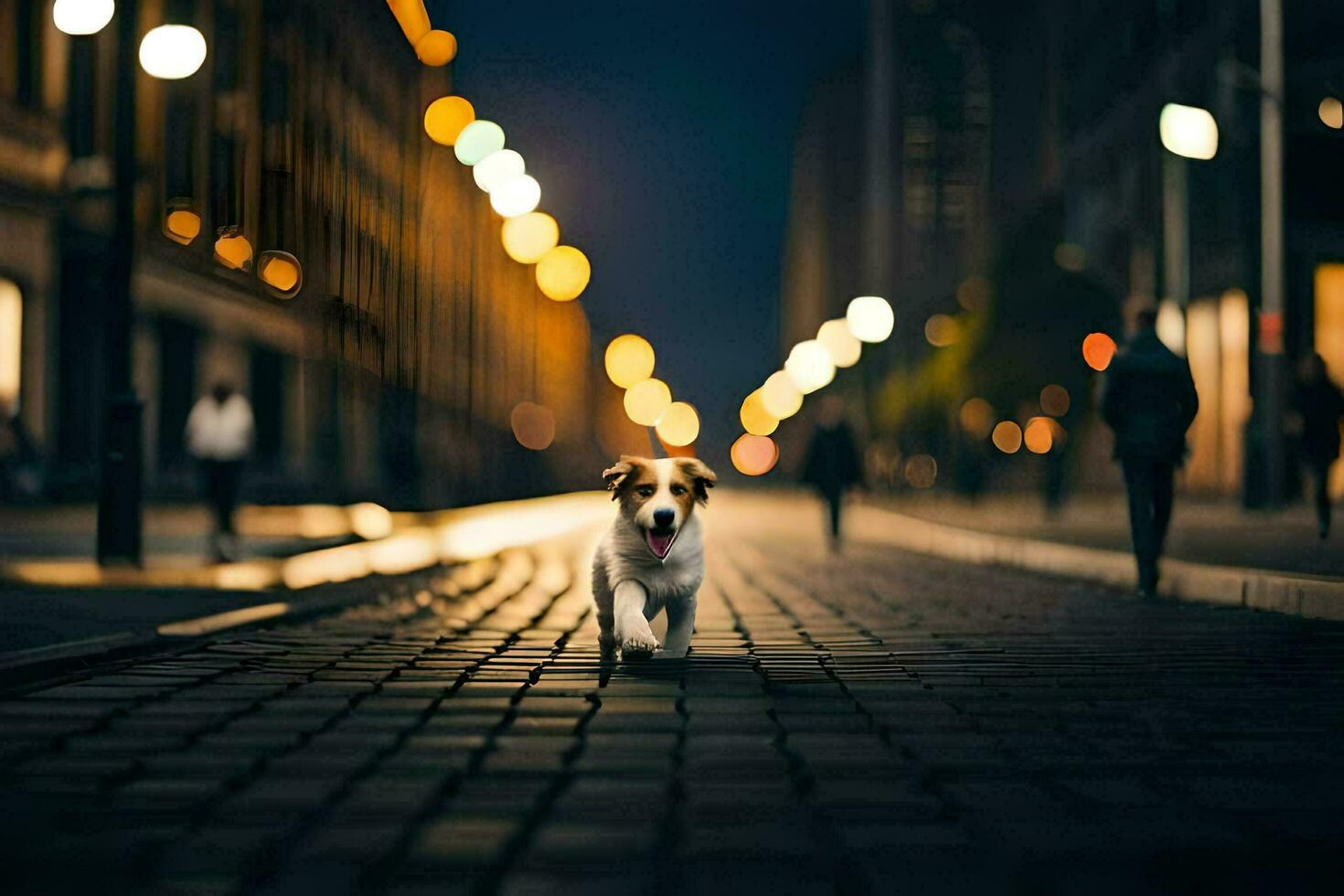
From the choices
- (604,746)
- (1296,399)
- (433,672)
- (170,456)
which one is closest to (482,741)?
(604,746)

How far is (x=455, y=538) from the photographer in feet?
87.7

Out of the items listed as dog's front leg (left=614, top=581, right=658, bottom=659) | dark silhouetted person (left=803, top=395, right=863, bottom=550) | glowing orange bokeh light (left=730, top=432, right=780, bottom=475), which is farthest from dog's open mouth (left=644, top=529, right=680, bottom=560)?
glowing orange bokeh light (left=730, top=432, right=780, bottom=475)

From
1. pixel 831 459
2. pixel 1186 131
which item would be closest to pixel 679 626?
pixel 831 459

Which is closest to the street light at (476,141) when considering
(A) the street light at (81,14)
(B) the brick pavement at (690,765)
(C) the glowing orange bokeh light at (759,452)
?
(A) the street light at (81,14)

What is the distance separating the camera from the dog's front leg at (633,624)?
7758mm

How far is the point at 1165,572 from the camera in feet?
46.4

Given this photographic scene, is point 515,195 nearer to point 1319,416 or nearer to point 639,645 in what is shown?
point 1319,416

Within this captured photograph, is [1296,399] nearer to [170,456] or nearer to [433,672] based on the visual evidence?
[433,672]

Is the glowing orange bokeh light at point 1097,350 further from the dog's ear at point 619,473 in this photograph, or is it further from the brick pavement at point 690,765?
the dog's ear at point 619,473

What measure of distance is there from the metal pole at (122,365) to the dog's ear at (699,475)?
7.41 m

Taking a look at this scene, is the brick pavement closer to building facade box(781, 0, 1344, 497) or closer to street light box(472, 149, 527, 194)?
building facade box(781, 0, 1344, 497)

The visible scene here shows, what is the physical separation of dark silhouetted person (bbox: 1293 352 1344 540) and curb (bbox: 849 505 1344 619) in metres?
3.24

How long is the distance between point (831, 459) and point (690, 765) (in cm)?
1707

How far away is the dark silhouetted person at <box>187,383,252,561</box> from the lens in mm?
18500
